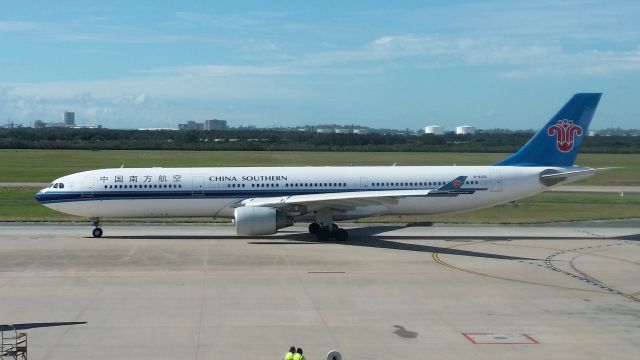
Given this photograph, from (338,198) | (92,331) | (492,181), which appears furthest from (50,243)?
(492,181)

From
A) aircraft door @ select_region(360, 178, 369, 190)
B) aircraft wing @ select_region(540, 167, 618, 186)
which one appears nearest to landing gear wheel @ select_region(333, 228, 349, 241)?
aircraft door @ select_region(360, 178, 369, 190)

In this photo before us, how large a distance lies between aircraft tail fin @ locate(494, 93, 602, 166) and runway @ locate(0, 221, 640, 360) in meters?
4.00

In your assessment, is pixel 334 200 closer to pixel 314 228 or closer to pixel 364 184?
pixel 314 228

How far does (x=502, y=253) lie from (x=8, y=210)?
28576mm

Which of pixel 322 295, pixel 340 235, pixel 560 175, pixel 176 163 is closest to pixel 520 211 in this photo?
pixel 560 175

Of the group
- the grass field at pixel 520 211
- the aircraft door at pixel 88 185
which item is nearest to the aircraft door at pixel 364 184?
the grass field at pixel 520 211

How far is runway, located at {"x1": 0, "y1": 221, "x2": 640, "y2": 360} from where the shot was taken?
51.2ft

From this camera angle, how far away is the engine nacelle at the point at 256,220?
29828mm

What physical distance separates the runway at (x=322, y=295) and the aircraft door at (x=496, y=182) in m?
2.28

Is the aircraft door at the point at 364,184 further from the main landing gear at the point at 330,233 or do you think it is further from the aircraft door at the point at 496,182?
the aircraft door at the point at 496,182

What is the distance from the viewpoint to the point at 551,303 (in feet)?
64.6

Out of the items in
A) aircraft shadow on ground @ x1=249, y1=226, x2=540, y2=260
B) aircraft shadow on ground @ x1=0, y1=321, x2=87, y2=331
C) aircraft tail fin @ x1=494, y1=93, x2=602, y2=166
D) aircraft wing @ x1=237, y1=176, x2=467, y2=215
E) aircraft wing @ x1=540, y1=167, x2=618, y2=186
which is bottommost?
aircraft shadow on ground @ x1=249, y1=226, x2=540, y2=260

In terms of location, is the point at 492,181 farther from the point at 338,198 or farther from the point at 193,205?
the point at 193,205

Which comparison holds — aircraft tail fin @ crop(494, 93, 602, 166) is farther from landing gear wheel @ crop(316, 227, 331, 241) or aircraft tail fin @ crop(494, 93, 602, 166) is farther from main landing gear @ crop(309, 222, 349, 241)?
landing gear wheel @ crop(316, 227, 331, 241)
